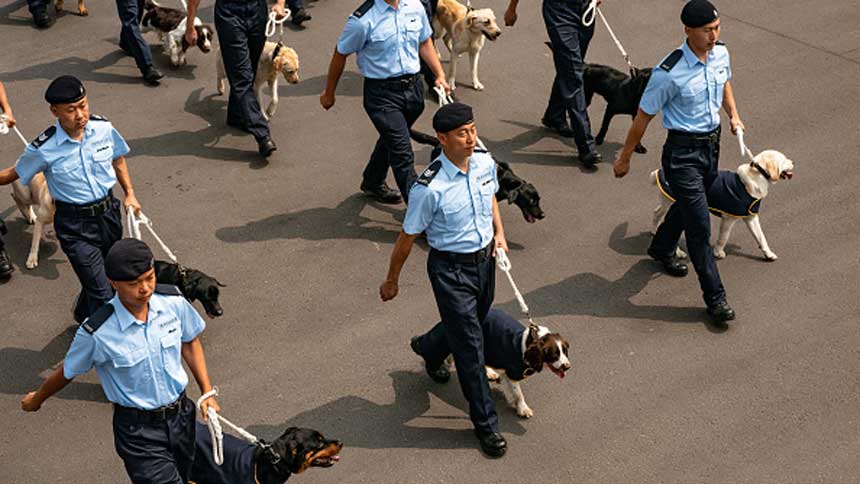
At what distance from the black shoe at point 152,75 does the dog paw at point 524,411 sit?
6.25m

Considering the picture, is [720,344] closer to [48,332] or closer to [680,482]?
[680,482]

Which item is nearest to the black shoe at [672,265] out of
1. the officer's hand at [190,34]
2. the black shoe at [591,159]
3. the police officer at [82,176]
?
the black shoe at [591,159]

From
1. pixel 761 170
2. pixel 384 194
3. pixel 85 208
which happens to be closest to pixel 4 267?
pixel 85 208

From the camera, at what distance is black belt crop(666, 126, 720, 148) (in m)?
7.84

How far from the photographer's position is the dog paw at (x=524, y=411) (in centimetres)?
719

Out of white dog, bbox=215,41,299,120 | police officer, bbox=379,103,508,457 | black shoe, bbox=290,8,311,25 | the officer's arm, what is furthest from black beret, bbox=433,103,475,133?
black shoe, bbox=290,8,311,25

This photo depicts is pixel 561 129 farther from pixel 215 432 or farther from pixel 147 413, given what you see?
pixel 147 413

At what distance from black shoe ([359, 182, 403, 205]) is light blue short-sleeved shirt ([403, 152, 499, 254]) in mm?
2933

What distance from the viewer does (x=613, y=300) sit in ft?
27.6

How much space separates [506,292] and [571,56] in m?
2.69

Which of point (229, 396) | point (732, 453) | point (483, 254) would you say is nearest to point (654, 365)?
point (732, 453)

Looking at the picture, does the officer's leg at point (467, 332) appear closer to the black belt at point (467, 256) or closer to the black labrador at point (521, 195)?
the black belt at point (467, 256)

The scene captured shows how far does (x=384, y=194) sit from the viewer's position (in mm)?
9633

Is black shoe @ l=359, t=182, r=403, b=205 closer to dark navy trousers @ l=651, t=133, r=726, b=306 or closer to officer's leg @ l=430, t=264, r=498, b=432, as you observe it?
dark navy trousers @ l=651, t=133, r=726, b=306
